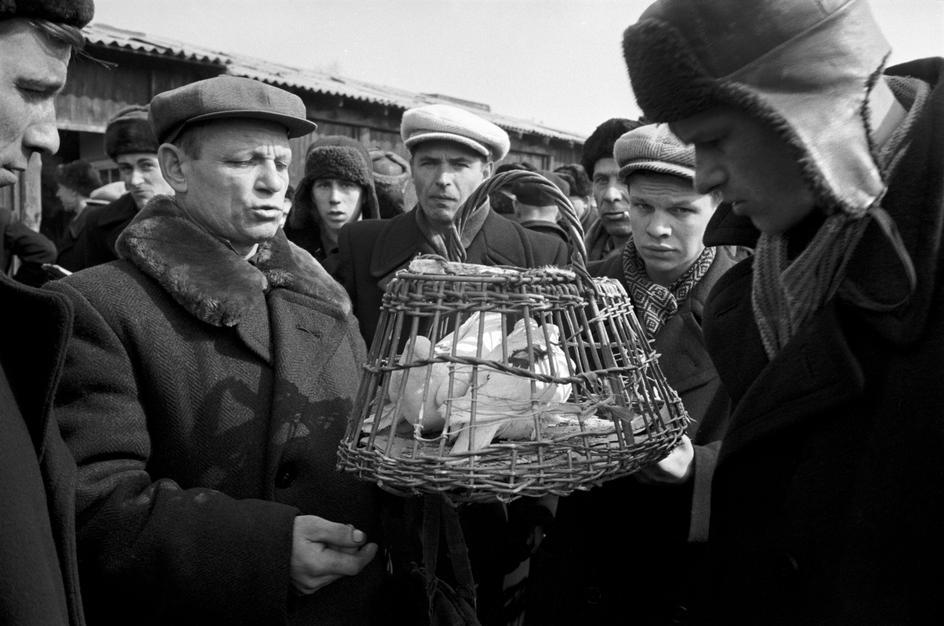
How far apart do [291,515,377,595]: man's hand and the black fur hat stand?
3.28 metres

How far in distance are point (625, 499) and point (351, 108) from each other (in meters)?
8.93

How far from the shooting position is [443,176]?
3.36 meters

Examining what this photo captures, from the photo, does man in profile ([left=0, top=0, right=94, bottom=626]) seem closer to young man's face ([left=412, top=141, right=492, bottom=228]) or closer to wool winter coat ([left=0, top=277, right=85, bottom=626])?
wool winter coat ([left=0, top=277, right=85, bottom=626])

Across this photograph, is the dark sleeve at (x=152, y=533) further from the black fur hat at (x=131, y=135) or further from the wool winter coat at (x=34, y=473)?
the black fur hat at (x=131, y=135)

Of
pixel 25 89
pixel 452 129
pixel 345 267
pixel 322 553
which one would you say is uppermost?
pixel 25 89

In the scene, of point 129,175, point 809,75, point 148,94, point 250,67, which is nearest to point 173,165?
point 809,75

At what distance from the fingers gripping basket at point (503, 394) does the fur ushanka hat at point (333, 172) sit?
3024mm

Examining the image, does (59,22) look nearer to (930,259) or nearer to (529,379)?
(529,379)

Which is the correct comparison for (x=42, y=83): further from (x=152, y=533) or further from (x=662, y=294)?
(x=662, y=294)

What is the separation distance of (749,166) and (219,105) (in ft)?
4.39

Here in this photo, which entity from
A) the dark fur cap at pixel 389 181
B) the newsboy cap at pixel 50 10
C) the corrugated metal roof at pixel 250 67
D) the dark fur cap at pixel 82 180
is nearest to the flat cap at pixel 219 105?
the newsboy cap at pixel 50 10

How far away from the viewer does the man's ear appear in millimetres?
2096

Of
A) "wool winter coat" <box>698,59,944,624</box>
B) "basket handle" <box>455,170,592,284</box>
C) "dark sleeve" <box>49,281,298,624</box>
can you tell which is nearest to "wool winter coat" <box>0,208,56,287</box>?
"dark sleeve" <box>49,281,298,624</box>

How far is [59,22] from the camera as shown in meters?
1.34
